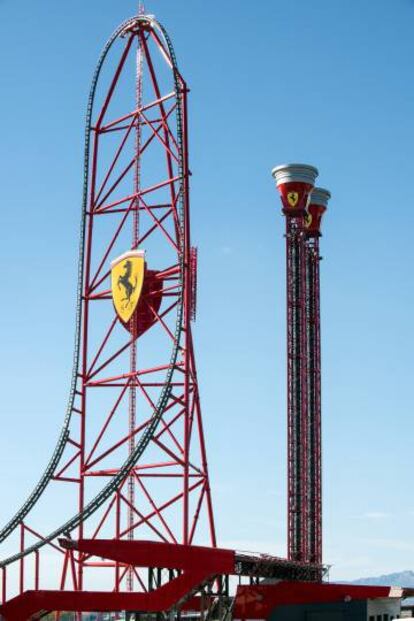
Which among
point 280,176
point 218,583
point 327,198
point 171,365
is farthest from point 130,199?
point 327,198

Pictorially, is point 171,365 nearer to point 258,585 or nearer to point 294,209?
point 258,585

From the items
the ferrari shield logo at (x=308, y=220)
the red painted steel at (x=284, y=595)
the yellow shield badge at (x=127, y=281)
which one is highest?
the ferrari shield logo at (x=308, y=220)

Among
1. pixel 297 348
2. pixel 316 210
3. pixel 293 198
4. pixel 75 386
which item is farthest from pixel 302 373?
pixel 75 386

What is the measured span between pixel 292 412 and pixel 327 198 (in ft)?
67.7

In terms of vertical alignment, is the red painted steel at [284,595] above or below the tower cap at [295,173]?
below

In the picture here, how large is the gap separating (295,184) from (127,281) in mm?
34060

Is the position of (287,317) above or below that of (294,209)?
below

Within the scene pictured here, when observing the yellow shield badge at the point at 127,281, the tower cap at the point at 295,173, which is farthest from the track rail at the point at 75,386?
the tower cap at the point at 295,173

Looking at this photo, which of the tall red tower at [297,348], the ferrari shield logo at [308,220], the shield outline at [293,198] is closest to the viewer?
the tall red tower at [297,348]

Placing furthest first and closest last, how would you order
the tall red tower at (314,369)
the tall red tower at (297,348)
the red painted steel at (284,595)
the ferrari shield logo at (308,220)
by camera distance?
the ferrari shield logo at (308,220) < the tall red tower at (314,369) < the tall red tower at (297,348) < the red painted steel at (284,595)

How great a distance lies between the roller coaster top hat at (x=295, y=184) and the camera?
102 meters

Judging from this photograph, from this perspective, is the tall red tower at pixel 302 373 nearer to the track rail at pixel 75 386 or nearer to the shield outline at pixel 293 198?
the shield outline at pixel 293 198

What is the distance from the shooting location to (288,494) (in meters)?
99.6

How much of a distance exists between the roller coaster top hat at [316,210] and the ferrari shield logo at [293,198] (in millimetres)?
5531
